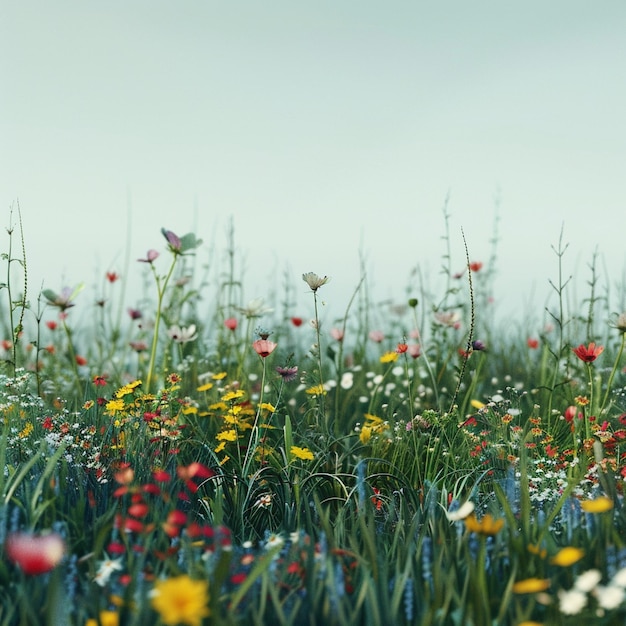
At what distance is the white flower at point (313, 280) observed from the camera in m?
3.58

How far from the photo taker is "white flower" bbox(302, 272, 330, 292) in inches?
141

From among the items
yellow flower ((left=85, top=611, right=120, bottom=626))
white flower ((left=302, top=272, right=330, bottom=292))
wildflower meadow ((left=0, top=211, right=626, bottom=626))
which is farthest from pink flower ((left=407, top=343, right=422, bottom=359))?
yellow flower ((left=85, top=611, right=120, bottom=626))

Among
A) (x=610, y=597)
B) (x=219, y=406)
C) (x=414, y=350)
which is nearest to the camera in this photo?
(x=610, y=597)

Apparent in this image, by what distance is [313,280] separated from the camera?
3590 mm

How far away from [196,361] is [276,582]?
381 centimetres

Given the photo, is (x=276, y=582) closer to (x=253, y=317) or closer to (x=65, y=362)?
(x=253, y=317)

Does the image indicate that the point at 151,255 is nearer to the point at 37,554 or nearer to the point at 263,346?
the point at 263,346

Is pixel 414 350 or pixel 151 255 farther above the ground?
pixel 151 255

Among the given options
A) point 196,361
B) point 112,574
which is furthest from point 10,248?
point 112,574

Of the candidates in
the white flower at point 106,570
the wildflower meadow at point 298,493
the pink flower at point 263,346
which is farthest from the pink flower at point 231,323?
the white flower at point 106,570

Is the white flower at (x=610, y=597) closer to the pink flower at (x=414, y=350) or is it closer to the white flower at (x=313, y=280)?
the white flower at (x=313, y=280)

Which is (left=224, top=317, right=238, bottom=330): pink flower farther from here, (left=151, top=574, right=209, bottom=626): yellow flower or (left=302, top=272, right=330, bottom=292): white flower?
(left=151, top=574, right=209, bottom=626): yellow flower

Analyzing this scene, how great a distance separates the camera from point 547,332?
6590 millimetres

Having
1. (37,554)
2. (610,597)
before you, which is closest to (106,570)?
(37,554)
